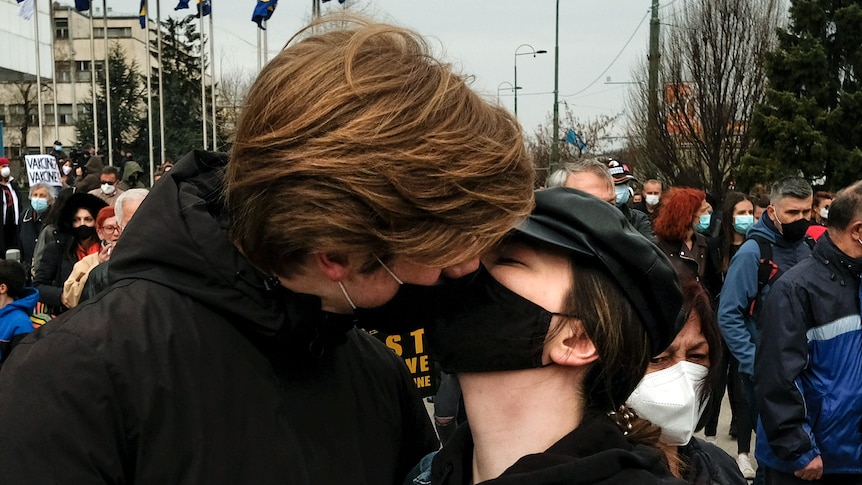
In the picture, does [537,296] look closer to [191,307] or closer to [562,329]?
[562,329]

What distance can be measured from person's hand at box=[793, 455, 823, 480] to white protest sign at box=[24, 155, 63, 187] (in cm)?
1380

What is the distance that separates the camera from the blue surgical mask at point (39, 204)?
461 inches

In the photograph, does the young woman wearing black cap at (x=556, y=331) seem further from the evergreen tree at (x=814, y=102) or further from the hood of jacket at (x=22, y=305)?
the evergreen tree at (x=814, y=102)

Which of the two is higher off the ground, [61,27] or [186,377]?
[61,27]

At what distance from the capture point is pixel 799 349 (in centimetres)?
408

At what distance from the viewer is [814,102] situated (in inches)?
977

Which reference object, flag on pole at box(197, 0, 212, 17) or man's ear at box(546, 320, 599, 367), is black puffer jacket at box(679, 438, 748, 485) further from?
flag on pole at box(197, 0, 212, 17)

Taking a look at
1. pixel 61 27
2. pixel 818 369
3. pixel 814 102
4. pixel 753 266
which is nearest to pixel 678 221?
pixel 753 266

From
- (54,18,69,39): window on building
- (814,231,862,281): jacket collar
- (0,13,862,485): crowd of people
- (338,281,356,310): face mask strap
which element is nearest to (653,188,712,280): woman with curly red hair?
(814,231,862,281): jacket collar

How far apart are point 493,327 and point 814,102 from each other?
25827mm

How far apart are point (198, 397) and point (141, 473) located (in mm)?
146

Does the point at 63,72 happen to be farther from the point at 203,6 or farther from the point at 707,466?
the point at 707,466

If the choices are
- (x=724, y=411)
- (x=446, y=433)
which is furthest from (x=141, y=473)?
(x=724, y=411)

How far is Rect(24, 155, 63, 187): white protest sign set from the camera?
15.2m
